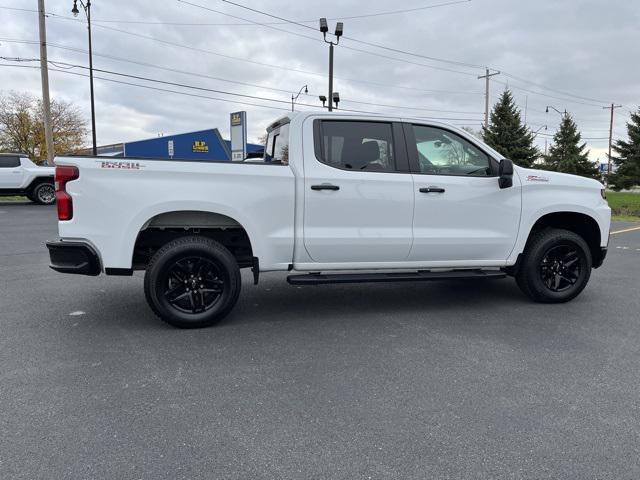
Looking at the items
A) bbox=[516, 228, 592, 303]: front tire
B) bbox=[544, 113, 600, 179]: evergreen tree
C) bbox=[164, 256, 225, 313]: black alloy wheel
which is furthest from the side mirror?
bbox=[544, 113, 600, 179]: evergreen tree

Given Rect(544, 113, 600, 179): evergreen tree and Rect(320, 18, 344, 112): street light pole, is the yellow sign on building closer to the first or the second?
Rect(320, 18, 344, 112): street light pole

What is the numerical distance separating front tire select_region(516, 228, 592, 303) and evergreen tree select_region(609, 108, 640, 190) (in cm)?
4730

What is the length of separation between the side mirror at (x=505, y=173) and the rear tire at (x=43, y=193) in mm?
18126

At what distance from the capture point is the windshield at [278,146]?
16.1ft

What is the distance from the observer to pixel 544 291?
5.41m

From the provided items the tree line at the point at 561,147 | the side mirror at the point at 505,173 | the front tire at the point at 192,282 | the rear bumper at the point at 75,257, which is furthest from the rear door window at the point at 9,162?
the tree line at the point at 561,147

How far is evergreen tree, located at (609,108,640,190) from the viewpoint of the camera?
148 feet

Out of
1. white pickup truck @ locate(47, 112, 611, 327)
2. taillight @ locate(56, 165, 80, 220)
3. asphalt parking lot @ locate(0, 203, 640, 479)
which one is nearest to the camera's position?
asphalt parking lot @ locate(0, 203, 640, 479)

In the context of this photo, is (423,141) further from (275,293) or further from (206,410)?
(206,410)

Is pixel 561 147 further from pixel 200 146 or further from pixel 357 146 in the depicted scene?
pixel 357 146

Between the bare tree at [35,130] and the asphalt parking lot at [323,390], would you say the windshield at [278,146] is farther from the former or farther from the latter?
the bare tree at [35,130]

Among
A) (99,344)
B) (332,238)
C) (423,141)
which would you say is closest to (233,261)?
(332,238)

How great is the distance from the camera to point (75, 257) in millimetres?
4215

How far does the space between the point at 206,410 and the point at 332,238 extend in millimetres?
2136
